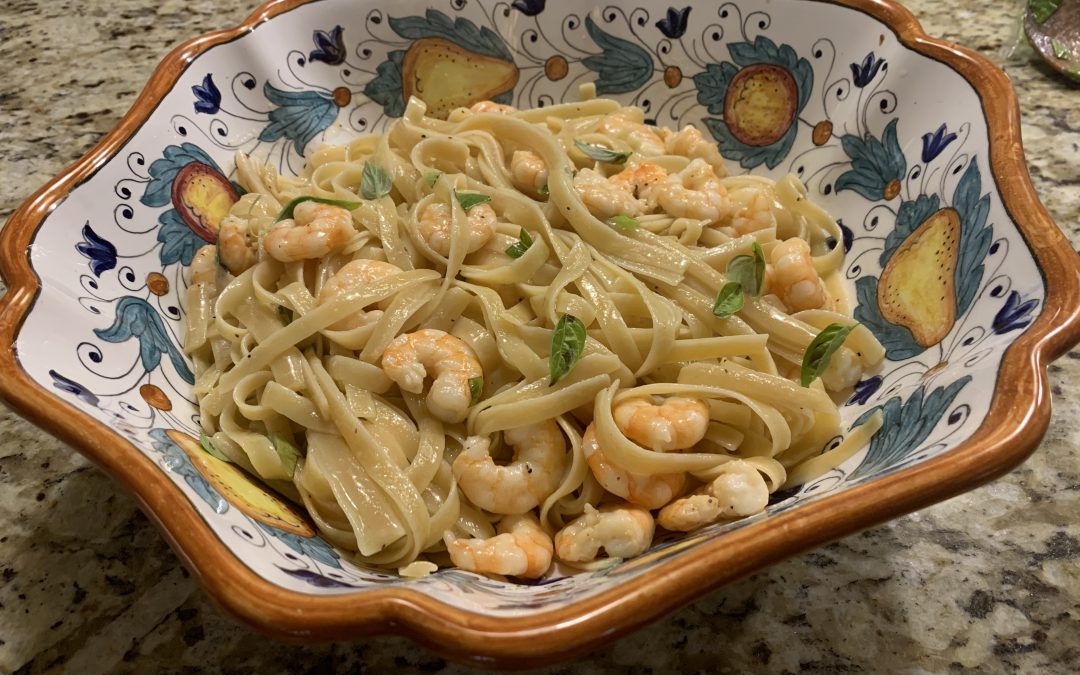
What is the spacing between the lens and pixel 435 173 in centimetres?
297

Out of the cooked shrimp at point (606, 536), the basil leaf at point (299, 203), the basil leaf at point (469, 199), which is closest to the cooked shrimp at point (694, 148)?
the basil leaf at point (469, 199)

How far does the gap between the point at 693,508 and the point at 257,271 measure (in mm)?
1784

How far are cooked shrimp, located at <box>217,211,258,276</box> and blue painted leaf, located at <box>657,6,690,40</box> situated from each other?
2.08m

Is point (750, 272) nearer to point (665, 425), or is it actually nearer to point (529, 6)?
point (665, 425)

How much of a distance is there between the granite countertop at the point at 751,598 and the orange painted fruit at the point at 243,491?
0.26 metres

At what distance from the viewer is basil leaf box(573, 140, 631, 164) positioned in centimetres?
297

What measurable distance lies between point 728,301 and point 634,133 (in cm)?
112

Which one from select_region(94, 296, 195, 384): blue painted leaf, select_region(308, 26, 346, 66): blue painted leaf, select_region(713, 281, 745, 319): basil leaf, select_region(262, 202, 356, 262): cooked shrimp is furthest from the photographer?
select_region(308, 26, 346, 66): blue painted leaf

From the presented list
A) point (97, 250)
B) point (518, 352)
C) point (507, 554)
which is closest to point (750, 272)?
point (518, 352)

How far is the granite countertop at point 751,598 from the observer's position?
195 cm

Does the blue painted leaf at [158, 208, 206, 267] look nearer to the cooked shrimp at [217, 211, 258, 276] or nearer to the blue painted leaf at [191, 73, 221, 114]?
the cooked shrimp at [217, 211, 258, 276]

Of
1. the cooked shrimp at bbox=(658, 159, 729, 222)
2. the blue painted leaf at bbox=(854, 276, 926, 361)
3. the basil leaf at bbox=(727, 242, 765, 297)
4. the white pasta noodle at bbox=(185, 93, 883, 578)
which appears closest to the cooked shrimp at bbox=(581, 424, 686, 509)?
the white pasta noodle at bbox=(185, 93, 883, 578)

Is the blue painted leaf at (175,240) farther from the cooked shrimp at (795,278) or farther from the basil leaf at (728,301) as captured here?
the cooked shrimp at (795,278)

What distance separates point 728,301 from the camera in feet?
8.12
